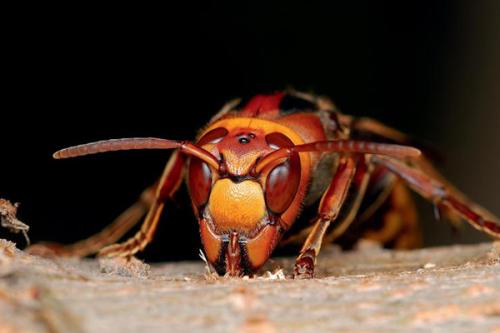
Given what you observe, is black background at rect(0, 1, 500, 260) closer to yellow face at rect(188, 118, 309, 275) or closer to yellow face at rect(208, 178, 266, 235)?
yellow face at rect(188, 118, 309, 275)

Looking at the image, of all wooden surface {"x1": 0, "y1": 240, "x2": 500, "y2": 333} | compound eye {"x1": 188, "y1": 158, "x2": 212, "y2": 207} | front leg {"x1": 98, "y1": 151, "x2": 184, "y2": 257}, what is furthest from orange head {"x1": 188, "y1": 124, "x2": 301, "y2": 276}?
front leg {"x1": 98, "y1": 151, "x2": 184, "y2": 257}

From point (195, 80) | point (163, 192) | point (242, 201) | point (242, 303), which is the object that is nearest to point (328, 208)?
point (242, 201)

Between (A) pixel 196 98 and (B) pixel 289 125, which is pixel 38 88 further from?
(B) pixel 289 125

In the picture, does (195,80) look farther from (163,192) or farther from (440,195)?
(440,195)

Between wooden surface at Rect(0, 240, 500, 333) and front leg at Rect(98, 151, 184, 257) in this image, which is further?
front leg at Rect(98, 151, 184, 257)

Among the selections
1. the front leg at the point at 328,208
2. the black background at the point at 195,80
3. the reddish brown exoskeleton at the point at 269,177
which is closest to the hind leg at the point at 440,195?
the reddish brown exoskeleton at the point at 269,177

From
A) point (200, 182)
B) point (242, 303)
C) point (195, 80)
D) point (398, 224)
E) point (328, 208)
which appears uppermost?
point (195, 80)

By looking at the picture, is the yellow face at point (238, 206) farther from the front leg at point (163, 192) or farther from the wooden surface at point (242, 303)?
the front leg at point (163, 192)
